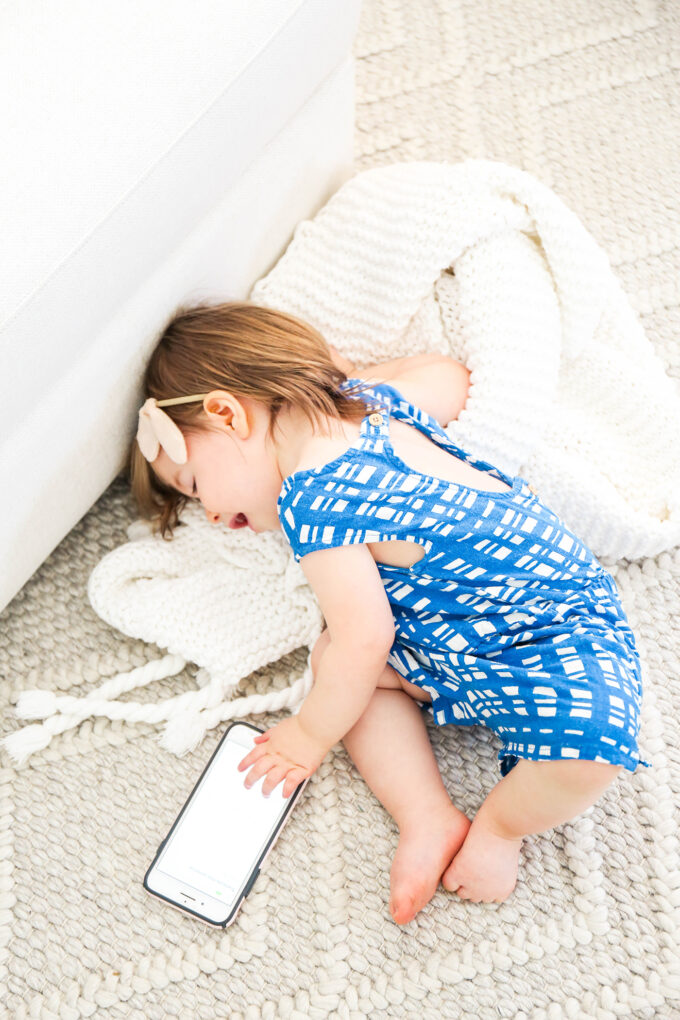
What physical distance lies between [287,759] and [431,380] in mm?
405

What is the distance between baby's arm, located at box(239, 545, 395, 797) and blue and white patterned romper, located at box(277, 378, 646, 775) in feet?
0.08

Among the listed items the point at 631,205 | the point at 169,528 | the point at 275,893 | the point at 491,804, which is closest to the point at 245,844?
the point at 275,893

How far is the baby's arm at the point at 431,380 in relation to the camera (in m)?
0.87

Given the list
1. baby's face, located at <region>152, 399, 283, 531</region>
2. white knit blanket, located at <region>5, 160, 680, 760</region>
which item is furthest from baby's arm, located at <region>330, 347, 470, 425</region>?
baby's face, located at <region>152, 399, 283, 531</region>

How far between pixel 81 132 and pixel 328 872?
67cm

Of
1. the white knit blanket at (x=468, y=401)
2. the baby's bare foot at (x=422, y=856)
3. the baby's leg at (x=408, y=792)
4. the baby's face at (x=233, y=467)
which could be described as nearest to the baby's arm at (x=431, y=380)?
the white knit blanket at (x=468, y=401)

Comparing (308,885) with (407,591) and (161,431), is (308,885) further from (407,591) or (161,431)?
(161,431)

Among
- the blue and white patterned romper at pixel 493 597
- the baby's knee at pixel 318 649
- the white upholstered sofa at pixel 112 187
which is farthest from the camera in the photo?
the baby's knee at pixel 318 649

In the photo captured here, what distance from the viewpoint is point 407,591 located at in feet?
2.64

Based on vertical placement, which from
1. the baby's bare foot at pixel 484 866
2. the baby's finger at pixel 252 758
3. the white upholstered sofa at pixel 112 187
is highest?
the white upholstered sofa at pixel 112 187

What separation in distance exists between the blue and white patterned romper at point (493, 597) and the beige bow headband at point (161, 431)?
0.11m

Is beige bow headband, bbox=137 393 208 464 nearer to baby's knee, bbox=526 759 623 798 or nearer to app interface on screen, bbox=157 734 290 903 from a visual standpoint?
app interface on screen, bbox=157 734 290 903

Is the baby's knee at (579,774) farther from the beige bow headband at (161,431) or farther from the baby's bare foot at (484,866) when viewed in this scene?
the beige bow headband at (161,431)

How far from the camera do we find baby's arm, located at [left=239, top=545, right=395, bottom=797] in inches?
29.9
